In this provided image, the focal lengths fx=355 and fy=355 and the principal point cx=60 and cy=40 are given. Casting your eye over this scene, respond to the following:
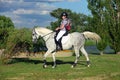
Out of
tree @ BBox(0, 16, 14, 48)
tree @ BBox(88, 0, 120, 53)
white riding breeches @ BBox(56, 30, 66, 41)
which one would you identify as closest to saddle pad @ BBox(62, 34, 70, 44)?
white riding breeches @ BBox(56, 30, 66, 41)

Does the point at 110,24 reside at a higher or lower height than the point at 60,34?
lower

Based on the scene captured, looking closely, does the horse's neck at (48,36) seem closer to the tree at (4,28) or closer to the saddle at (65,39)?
the saddle at (65,39)

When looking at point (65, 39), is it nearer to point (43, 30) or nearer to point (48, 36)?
point (48, 36)

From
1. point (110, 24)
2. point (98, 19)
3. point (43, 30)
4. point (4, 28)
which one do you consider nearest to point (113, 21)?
point (110, 24)

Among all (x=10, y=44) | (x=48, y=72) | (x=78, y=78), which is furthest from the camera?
(x=10, y=44)

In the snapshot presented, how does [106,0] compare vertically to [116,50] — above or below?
above

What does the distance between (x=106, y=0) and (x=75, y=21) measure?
4736cm

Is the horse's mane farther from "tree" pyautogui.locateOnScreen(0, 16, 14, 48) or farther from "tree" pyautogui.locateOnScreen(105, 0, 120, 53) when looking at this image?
"tree" pyautogui.locateOnScreen(105, 0, 120, 53)

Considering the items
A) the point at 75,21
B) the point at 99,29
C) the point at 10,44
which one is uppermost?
the point at 10,44

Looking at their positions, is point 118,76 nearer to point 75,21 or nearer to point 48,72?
point 48,72

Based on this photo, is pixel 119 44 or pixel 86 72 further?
pixel 119 44

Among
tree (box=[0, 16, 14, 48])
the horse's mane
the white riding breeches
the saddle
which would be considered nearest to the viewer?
the white riding breeches

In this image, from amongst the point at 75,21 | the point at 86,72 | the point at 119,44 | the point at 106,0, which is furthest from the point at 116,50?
the point at 75,21

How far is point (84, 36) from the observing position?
19062 millimetres
